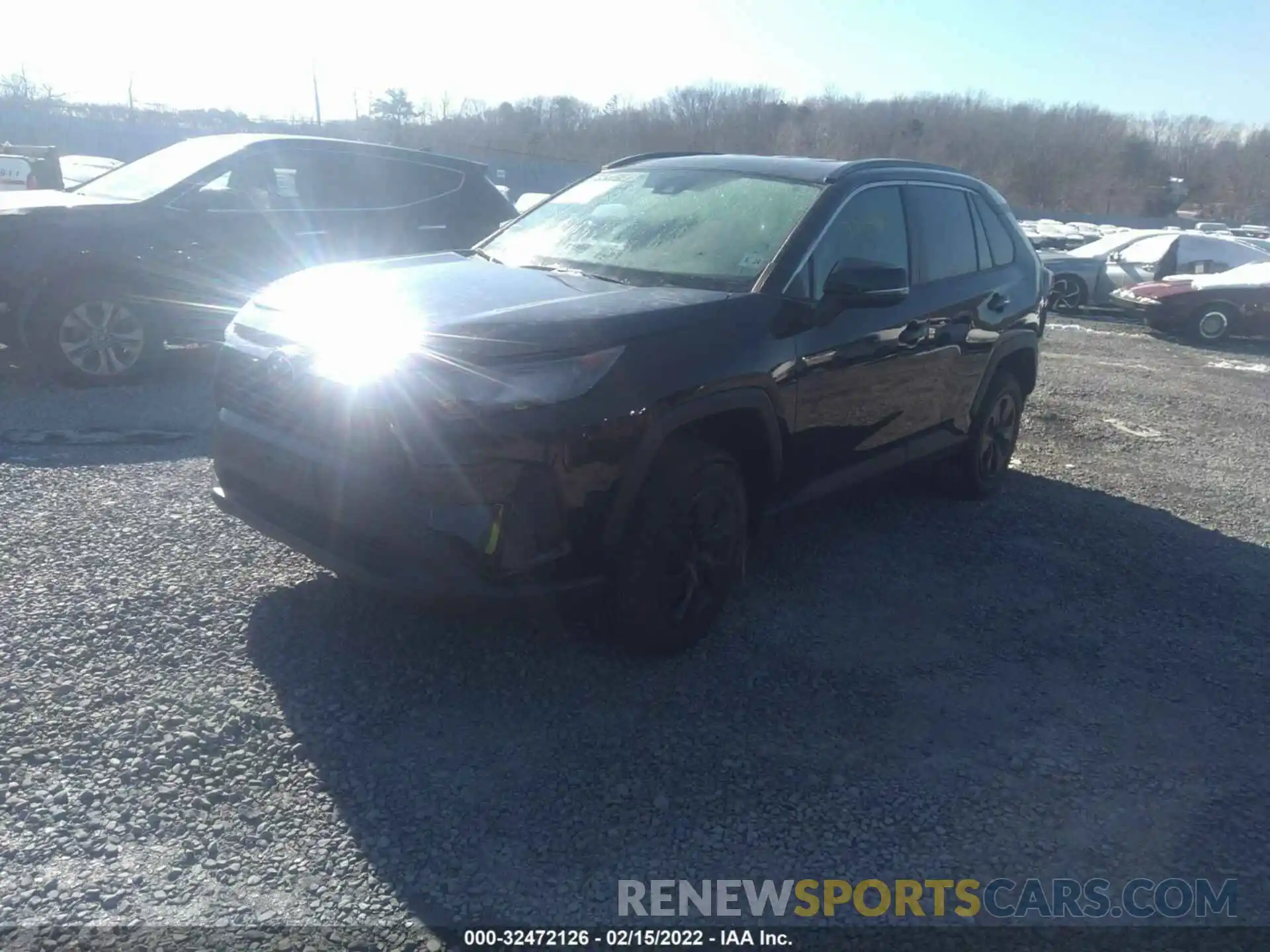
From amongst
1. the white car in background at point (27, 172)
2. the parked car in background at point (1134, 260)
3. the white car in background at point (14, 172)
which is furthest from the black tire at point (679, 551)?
the parked car in background at point (1134, 260)

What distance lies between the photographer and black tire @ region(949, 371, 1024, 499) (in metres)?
6.08

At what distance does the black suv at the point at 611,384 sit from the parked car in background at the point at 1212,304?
39.8ft

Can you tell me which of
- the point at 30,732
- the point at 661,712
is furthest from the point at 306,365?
the point at 661,712

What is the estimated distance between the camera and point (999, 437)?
6375 mm

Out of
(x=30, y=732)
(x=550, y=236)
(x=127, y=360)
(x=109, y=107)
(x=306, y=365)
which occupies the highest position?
(x=109, y=107)

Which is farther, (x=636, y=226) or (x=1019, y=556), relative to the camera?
(x=1019, y=556)

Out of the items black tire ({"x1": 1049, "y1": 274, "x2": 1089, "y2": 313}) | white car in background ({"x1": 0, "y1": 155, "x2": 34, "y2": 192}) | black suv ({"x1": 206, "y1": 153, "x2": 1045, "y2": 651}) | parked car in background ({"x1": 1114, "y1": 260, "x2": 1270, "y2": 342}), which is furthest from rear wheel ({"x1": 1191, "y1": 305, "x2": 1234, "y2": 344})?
white car in background ({"x1": 0, "y1": 155, "x2": 34, "y2": 192})

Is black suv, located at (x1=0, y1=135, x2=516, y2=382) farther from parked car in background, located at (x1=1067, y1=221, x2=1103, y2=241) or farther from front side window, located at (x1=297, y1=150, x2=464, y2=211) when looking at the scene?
parked car in background, located at (x1=1067, y1=221, x2=1103, y2=241)

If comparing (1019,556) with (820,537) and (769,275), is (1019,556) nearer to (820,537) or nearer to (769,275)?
(820,537)

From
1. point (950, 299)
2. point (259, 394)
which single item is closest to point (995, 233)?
point (950, 299)

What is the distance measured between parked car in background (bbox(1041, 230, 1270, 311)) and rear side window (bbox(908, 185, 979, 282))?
12.7 m

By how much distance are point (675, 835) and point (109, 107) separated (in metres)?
58.5

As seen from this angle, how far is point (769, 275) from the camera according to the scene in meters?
4.23

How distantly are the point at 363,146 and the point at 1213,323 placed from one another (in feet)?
41.5
